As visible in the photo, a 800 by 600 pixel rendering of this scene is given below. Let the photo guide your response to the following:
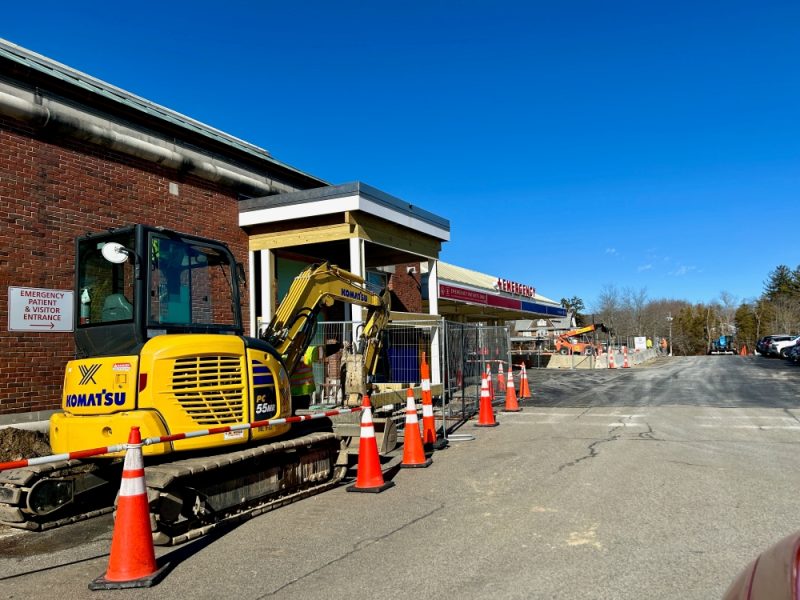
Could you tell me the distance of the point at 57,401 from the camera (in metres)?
10.7

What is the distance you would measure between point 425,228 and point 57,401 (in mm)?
10408

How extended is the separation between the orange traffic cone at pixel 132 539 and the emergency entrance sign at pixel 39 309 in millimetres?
6782

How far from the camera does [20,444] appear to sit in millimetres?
9578

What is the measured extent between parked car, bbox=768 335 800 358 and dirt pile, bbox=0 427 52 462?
45.5 metres

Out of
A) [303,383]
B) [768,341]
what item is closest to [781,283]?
[768,341]

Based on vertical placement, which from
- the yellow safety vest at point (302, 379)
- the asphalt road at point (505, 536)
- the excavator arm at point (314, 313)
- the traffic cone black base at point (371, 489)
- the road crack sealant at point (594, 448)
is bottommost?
the asphalt road at point (505, 536)

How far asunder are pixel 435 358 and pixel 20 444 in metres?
10.1

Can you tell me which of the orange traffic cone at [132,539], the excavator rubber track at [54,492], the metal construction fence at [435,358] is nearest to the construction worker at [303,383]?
the metal construction fence at [435,358]

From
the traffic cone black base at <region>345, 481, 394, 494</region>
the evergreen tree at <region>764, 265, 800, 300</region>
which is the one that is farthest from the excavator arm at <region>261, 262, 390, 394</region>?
the evergreen tree at <region>764, 265, 800, 300</region>

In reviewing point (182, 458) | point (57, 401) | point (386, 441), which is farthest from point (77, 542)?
point (57, 401)

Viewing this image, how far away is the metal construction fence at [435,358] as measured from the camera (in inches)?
508

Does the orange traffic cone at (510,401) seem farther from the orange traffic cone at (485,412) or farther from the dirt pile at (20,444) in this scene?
the dirt pile at (20,444)

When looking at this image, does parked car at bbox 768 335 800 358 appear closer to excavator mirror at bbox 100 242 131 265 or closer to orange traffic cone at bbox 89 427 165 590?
excavator mirror at bbox 100 242 131 265

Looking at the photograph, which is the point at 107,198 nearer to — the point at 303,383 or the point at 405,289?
the point at 303,383
